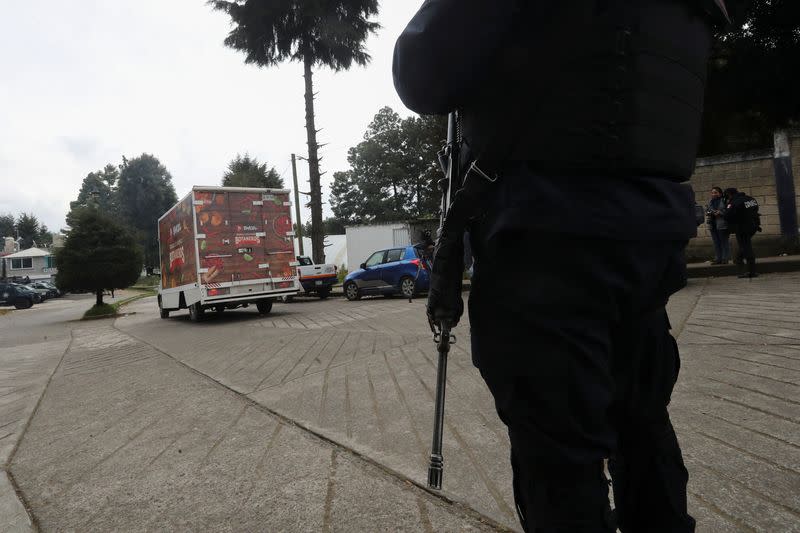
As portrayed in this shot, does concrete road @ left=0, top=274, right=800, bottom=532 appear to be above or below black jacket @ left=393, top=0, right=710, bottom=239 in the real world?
below

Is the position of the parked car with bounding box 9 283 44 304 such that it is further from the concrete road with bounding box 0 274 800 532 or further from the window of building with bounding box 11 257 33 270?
the window of building with bounding box 11 257 33 270

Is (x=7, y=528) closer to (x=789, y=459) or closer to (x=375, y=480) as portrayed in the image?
(x=375, y=480)

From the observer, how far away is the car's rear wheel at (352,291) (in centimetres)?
1432

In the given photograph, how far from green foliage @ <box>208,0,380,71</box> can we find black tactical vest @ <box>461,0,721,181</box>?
1862 centimetres

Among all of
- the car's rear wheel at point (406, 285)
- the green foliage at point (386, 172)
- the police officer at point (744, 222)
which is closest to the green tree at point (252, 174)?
the green foliage at point (386, 172)

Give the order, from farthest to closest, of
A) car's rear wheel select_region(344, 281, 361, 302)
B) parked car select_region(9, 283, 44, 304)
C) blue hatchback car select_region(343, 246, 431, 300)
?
parked car select_region(9, 283, 44, 304) < car's rear wheel select_region(344, 281, 361, 302) < blue hatchback car select_region(343, 246, 431, 300)

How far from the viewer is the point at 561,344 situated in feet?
3.16

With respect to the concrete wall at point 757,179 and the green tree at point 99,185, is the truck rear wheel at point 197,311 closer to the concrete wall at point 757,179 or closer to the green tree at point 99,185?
the concrete wall at point 757,179

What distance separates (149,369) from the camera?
5.46m

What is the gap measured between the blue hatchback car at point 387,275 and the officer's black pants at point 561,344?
11915 mm

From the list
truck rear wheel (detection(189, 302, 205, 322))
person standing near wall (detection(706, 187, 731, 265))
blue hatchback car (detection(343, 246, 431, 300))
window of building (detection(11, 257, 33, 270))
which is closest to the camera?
person standing near wall (detection(706, 187, 731, 265))

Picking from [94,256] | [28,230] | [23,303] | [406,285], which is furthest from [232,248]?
[28,230]

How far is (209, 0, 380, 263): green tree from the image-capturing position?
58.1 feet

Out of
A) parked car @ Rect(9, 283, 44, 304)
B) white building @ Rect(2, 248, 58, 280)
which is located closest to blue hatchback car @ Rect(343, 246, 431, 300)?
parked car @ Rect(9, 283, 44, 304)
